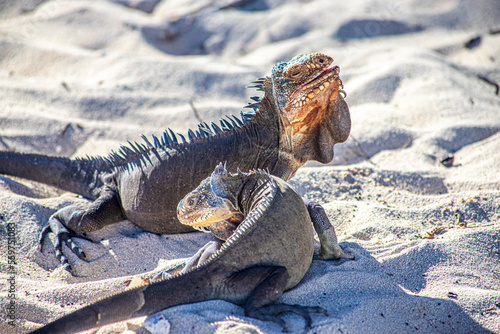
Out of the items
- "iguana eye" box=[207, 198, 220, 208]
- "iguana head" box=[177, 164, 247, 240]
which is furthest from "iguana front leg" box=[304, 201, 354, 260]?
"iguana eye" box=[207, 198, 220, 208]

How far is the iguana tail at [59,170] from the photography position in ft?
12.2

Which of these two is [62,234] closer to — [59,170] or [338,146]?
[59,170]

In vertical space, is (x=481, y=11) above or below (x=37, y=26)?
above

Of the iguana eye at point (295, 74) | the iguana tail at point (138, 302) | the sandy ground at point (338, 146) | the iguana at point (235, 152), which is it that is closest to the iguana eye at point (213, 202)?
the iguana tail at point (138, 302)

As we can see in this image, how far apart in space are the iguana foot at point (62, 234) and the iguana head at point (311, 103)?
68.3 inches

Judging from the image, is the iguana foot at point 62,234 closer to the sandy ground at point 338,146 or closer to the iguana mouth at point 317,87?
the sandy ground at point 338,146

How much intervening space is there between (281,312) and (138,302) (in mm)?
691

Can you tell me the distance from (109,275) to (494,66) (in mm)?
5542

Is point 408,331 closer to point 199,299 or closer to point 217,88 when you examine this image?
point 199,299

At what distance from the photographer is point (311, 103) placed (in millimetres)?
2951

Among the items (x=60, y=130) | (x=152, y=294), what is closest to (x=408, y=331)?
(x=152, y=294)

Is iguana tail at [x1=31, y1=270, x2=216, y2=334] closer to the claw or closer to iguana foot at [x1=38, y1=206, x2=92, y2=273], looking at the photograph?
iguana foot at [x1=38, y1=206, x2=92, y2=273]

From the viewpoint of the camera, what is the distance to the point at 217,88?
19.1 feet

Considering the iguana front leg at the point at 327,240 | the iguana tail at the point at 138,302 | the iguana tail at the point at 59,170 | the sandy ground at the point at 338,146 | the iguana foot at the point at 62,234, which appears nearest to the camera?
the iguana tail at the point at 138,302
